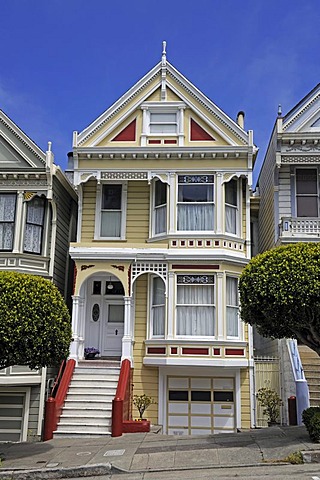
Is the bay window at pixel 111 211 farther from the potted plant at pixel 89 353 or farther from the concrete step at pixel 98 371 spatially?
the concrete step at pixel 98 371

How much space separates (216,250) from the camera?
17922 mm

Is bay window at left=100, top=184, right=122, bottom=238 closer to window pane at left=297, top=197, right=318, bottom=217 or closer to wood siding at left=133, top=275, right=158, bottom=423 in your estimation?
wood siding at left=133, top=275, right=158, bottom=423

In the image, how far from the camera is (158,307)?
1822cm

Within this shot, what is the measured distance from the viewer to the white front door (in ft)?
62.0

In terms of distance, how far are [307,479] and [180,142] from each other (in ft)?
40.3

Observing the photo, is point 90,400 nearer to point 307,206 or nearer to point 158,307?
point 158,307

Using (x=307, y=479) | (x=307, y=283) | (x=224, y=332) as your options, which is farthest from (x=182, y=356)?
(x=307, y=479)

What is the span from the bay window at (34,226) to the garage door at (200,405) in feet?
21.1

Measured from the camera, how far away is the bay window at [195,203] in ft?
60.8

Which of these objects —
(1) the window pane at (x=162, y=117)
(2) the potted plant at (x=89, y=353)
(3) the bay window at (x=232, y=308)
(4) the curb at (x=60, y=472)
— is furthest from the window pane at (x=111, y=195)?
(4) the curb at (x=60, y=472)

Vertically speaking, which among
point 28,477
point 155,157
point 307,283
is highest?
point 155,157

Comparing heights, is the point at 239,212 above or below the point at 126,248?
above

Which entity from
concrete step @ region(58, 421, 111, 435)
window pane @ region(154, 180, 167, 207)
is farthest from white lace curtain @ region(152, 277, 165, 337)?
concrete step @ region(58, 421, 111, 435)

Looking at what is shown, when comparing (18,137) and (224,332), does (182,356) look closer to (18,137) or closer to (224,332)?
(224,332)
